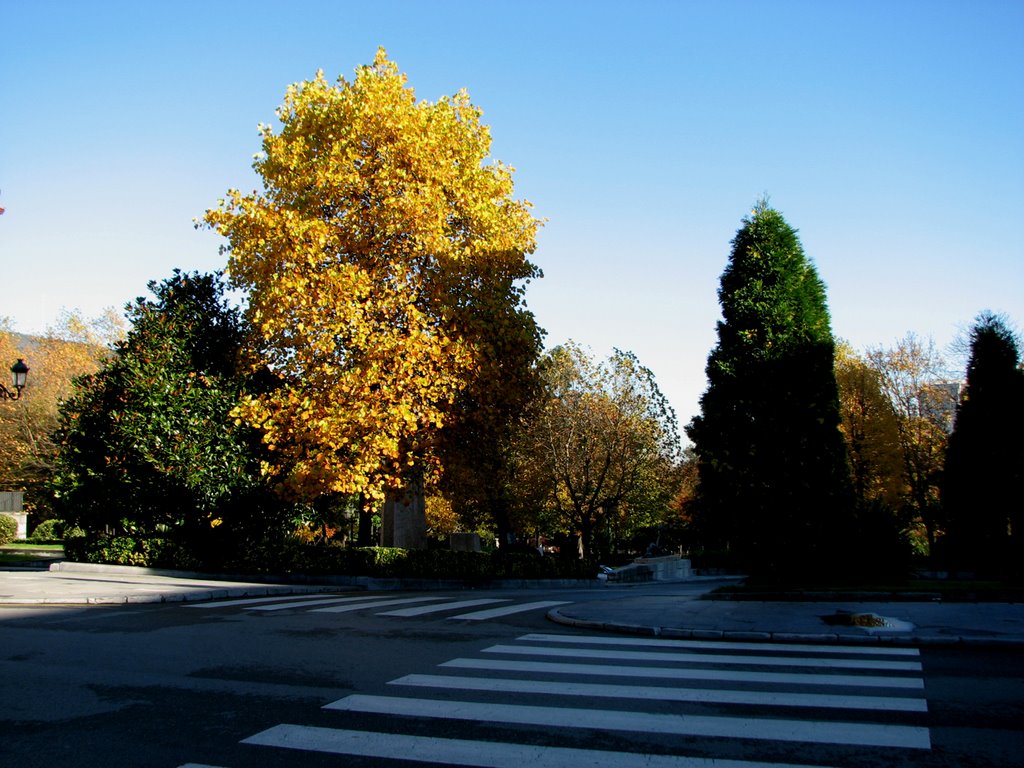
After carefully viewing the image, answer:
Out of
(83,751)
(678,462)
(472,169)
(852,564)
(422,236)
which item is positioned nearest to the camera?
(83,751)

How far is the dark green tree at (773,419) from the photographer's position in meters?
17.5

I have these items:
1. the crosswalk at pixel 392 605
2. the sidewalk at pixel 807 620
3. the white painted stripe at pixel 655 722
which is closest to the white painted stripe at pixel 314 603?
the crosswalk at pixel 392 605

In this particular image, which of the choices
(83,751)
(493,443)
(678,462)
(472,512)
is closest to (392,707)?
(83,751)

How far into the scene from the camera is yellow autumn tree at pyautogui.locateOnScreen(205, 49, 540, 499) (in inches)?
744

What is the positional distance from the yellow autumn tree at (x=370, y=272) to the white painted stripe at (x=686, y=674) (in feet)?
36.1

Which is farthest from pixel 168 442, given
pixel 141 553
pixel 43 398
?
pixel 43 398

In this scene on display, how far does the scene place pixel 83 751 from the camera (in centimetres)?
501

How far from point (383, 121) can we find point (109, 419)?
10984 millimetres

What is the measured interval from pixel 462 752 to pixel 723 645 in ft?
17.7

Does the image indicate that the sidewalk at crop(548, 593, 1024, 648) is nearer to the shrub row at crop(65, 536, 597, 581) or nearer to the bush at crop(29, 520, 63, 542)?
the shrub row at crop(65, 536, 597, 581)

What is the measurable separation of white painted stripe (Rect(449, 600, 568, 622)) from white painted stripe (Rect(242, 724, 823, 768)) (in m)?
6.48

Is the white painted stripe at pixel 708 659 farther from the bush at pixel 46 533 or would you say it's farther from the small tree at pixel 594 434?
the bush at pixel 46 533

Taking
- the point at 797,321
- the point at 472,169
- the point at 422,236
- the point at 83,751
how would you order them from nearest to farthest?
1. the point at 83,751
2. the point at 797,321
3. the point at 422,236
4. the point at 472,169

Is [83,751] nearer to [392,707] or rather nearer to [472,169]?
[392,707]
